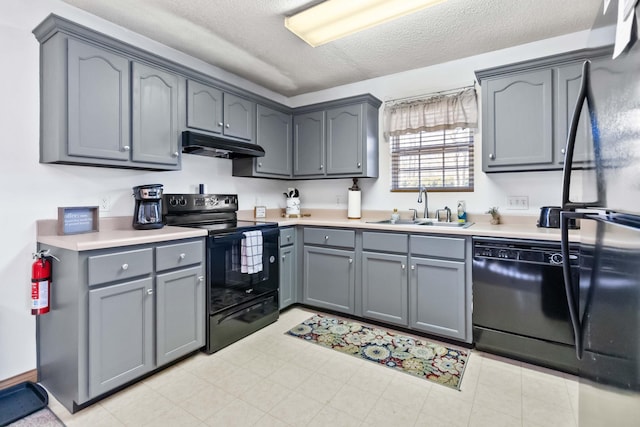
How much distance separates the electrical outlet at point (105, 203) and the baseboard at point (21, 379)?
1117 mm

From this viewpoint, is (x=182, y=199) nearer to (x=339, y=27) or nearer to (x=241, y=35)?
(x=241, y=35)

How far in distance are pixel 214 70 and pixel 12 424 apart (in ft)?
9.92

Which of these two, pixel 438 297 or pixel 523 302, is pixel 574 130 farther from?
pixel 438 297

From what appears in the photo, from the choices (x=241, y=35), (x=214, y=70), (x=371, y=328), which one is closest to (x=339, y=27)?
(x=241, y=35)

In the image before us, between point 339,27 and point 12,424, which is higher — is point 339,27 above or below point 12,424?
above

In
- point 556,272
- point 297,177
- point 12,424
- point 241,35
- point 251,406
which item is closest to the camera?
point 12,424

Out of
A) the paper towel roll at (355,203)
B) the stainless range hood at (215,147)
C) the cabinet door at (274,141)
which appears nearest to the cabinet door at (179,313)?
the stainless range hood at (215,147)

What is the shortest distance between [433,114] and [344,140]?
36.4 inches

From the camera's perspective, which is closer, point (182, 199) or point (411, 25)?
point (411, 25)

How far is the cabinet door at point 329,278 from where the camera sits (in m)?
2.96

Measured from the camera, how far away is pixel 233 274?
8.27 feet

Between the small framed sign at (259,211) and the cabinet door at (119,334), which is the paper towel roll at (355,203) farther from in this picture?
the cabinet door at (119,334)

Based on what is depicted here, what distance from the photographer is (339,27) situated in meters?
2.26

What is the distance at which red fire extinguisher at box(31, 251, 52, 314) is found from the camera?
5.79 ft
